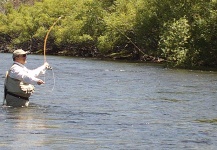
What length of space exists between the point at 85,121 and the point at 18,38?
76.3 meters

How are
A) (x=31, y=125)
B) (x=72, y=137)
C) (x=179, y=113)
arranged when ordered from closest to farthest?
(x=72, y=137), (x=31, y=125), (x=179, y=113)

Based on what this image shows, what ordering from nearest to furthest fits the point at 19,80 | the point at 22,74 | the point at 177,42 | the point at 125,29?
the point at 22,74
the point at 19,80
the point at 177,42
the point at 125,29

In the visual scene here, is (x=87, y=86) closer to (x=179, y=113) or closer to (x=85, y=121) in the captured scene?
(x=179, y=113)

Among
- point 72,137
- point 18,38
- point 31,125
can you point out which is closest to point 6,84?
point 31,125

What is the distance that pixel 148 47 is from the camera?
172ft

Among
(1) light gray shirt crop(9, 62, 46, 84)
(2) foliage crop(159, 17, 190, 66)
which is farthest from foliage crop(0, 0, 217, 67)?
(1) light gray shirt crop(9, 62, 46, 84)

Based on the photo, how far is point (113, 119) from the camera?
14578mm

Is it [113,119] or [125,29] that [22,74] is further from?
[125,29]

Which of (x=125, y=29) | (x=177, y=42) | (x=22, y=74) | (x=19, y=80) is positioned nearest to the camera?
(x=22, y=74)

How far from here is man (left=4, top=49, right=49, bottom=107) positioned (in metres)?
14.5

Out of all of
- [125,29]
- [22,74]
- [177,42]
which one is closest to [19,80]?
[22,74]

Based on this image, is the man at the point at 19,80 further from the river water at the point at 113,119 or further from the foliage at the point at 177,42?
the foliage at the point at 177,42

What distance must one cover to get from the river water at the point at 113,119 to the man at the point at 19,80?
0.31m

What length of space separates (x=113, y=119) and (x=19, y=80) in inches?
98.0
